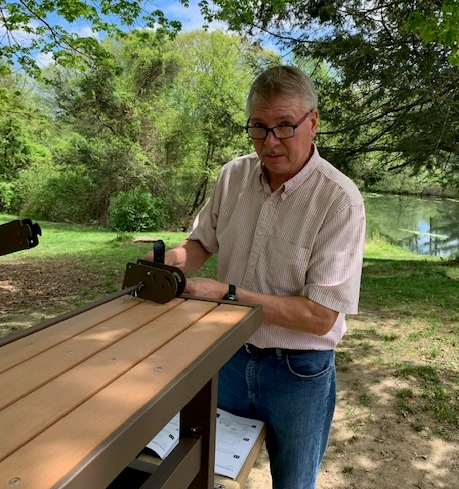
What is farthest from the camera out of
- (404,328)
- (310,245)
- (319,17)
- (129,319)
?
(319,17)

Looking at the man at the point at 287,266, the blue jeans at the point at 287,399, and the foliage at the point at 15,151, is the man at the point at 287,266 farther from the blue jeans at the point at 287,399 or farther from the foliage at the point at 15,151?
the foliage at the point at 15,151

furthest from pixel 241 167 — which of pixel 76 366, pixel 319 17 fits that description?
pixel 319 17

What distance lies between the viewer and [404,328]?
5668 mm

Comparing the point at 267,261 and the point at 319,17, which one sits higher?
the point at 319,17

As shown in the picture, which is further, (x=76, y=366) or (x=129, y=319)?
(x=129, y=319)

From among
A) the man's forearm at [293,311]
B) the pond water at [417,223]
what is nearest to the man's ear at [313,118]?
the man's forearm at [293,311]

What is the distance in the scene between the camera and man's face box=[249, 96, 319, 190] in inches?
59.0

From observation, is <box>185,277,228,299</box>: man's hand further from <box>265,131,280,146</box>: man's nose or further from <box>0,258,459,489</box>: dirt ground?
<box>0,258,459,489</box>: dirt ground

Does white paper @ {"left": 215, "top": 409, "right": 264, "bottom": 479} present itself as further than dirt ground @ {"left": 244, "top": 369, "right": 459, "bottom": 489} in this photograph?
No

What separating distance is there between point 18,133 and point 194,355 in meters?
24.5

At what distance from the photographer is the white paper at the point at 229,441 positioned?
1575mm

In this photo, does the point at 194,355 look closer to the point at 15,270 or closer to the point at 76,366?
the point at 76,366

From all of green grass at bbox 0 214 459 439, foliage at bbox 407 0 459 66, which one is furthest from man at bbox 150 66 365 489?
foliage at bbox 407 0 459 66

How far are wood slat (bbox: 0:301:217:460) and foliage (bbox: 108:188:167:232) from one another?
16.3 metres
